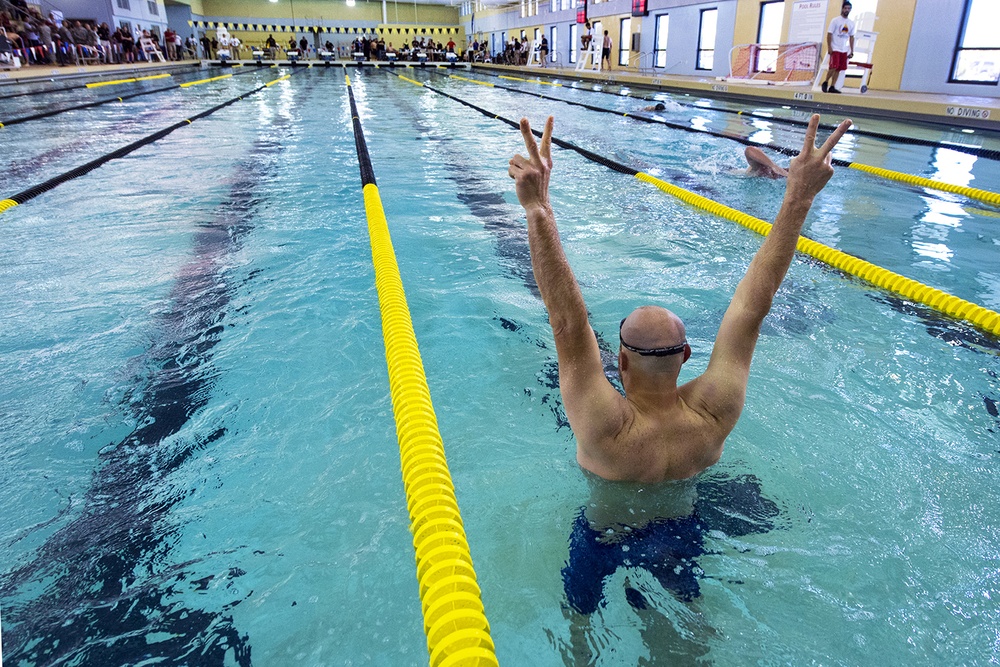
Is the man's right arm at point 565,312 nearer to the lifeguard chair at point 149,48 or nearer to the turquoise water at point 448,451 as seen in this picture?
the turquoise water at point 448,451

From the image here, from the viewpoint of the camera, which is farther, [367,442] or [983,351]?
[983,351]

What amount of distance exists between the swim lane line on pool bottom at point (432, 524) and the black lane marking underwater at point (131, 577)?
53cm

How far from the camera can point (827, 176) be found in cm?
159

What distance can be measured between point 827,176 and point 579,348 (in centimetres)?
80

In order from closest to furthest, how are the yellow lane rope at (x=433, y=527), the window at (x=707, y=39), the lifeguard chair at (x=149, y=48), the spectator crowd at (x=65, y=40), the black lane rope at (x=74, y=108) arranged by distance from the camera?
the yellow lane rope at (x=433, y=527) < the black lane rope at (x=74, y=108) < the spectator crowd at (x=65, y=40) < the window at (x=707, y=39) < the lifeguard chair at (x=149, y=48)

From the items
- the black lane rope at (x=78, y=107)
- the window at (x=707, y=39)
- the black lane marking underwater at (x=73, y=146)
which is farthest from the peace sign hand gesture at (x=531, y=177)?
the window at (x=707, y=39)

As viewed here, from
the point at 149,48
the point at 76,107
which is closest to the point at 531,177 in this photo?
the point at 76,107

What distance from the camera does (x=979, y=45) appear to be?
11195mm

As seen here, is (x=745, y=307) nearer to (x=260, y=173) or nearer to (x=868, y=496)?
(x=868, y=496)

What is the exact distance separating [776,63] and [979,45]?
487 centimetres

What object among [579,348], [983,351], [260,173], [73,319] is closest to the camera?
[579,348]

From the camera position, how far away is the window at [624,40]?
24281mm

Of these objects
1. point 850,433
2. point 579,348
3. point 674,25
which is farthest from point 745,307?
point 674,25

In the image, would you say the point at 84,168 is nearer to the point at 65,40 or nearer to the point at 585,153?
the point at 585,153
